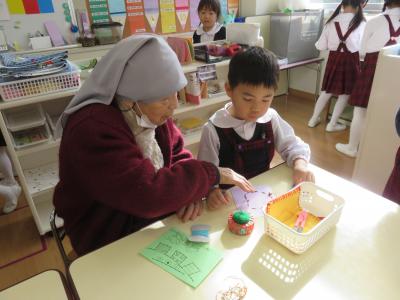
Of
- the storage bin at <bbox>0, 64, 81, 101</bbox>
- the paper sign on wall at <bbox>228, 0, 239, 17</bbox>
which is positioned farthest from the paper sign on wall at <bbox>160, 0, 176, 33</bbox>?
the storage bin at <bbox>0, 64, 81, 101</bbox>

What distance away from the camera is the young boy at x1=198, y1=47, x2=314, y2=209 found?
111 centimetres

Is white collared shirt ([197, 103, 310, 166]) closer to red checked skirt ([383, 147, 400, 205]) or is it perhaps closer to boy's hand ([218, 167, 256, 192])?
boy's hand ([218, 167, 256, 192])

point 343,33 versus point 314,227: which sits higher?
point 343,33

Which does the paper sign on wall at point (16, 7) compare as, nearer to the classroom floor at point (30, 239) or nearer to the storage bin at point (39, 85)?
the storage bin at point (39, 85)

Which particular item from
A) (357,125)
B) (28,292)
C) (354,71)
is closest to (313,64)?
(354,71)

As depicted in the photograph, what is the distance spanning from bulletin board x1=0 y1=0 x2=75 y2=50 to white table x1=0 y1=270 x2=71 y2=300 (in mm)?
2138

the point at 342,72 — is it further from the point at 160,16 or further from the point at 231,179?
the point at 231,179

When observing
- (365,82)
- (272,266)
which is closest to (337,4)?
(365,82)

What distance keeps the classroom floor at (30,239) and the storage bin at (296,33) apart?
42.4 inches

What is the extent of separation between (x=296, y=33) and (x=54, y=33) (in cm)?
248

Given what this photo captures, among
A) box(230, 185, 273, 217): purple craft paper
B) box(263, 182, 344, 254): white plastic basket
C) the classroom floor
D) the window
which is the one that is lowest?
the classroom floor

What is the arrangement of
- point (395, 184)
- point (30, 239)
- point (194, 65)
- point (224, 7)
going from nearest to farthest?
point (395, 184), point (30, 239), point (194, 65), point (224, 7)

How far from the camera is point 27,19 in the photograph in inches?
90.5

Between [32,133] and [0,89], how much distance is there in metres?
0.41
